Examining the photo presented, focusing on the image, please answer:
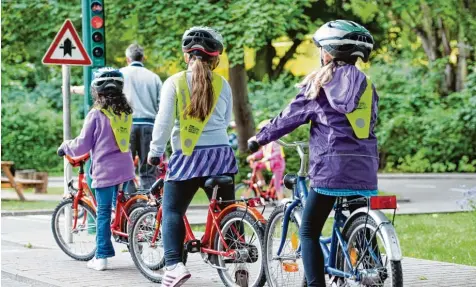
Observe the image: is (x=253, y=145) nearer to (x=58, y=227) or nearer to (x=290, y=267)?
(x=290, y=267)

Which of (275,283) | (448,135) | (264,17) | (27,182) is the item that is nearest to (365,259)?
(275,283)

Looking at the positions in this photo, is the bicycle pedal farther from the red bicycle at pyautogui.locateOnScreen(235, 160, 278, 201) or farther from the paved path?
the red bicycle at pyautogui.locateOnScreen(235, 160, 278, 201)

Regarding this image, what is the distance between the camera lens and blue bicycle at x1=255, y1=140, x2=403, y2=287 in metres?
6.79

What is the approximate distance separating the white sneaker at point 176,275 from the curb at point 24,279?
117 cm

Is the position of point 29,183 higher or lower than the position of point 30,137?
lower

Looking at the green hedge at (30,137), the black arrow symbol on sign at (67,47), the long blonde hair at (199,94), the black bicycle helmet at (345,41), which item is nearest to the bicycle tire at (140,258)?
the long blonde hair at (199,94)

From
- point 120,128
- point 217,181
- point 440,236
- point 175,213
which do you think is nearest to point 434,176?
point 440,236

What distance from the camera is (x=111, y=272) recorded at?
401 inches

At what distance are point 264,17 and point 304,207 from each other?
15.7 m

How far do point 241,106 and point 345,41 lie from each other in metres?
19.4

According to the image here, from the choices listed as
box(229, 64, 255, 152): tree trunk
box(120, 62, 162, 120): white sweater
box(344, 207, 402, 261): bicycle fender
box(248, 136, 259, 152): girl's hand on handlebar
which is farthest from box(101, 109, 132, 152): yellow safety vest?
box(229, 64, 255, 152): tree trunk

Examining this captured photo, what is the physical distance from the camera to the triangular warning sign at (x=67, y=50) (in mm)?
12899

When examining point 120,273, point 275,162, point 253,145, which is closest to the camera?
point 253,145

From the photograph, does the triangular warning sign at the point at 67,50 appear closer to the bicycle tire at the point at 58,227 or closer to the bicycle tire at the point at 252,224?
the bicycle tire at the point at 58,227
